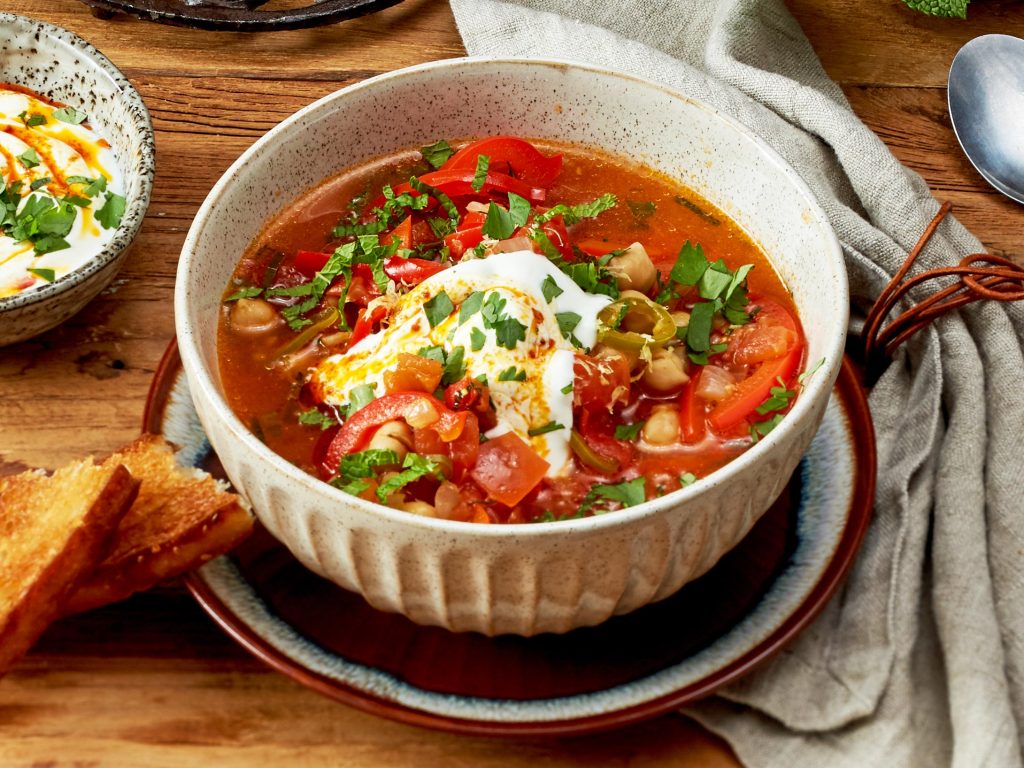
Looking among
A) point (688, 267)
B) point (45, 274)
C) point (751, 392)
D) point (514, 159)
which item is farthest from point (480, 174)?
point (45, 274)

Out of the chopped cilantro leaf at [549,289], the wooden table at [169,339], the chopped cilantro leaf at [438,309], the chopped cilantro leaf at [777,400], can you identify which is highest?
the chopped cilantro leaf at [549,289]

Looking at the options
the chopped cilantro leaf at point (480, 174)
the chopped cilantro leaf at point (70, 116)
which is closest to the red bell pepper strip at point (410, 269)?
the chopped cilantro leaf at point (480, 174)

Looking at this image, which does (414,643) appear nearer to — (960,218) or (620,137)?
(620,137)

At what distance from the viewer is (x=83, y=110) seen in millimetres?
3816

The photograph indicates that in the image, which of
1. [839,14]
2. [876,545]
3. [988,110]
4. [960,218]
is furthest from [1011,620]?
[839,14]

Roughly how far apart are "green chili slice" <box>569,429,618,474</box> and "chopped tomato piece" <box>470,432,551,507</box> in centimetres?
9

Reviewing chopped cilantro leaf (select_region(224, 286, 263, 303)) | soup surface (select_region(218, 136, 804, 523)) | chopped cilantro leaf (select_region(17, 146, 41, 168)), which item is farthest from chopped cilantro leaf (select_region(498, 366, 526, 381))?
chopped cilantro leaf (select_region(17, 146, 41, 168))

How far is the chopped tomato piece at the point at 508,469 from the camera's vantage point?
2373 mm

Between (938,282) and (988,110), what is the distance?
0.95 meters

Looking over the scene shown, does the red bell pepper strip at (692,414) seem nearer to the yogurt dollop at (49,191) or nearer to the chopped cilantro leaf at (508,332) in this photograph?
the chopped cilantro leaf at (508,332)

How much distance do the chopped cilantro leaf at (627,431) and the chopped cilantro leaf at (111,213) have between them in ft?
5.56

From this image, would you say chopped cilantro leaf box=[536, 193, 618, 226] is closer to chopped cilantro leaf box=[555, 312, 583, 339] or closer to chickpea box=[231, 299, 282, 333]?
chopped cilantro leaf box=[555, 312, 583, 339]

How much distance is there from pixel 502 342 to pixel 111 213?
1526 mm

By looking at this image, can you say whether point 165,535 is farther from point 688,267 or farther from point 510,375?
point 688,267
